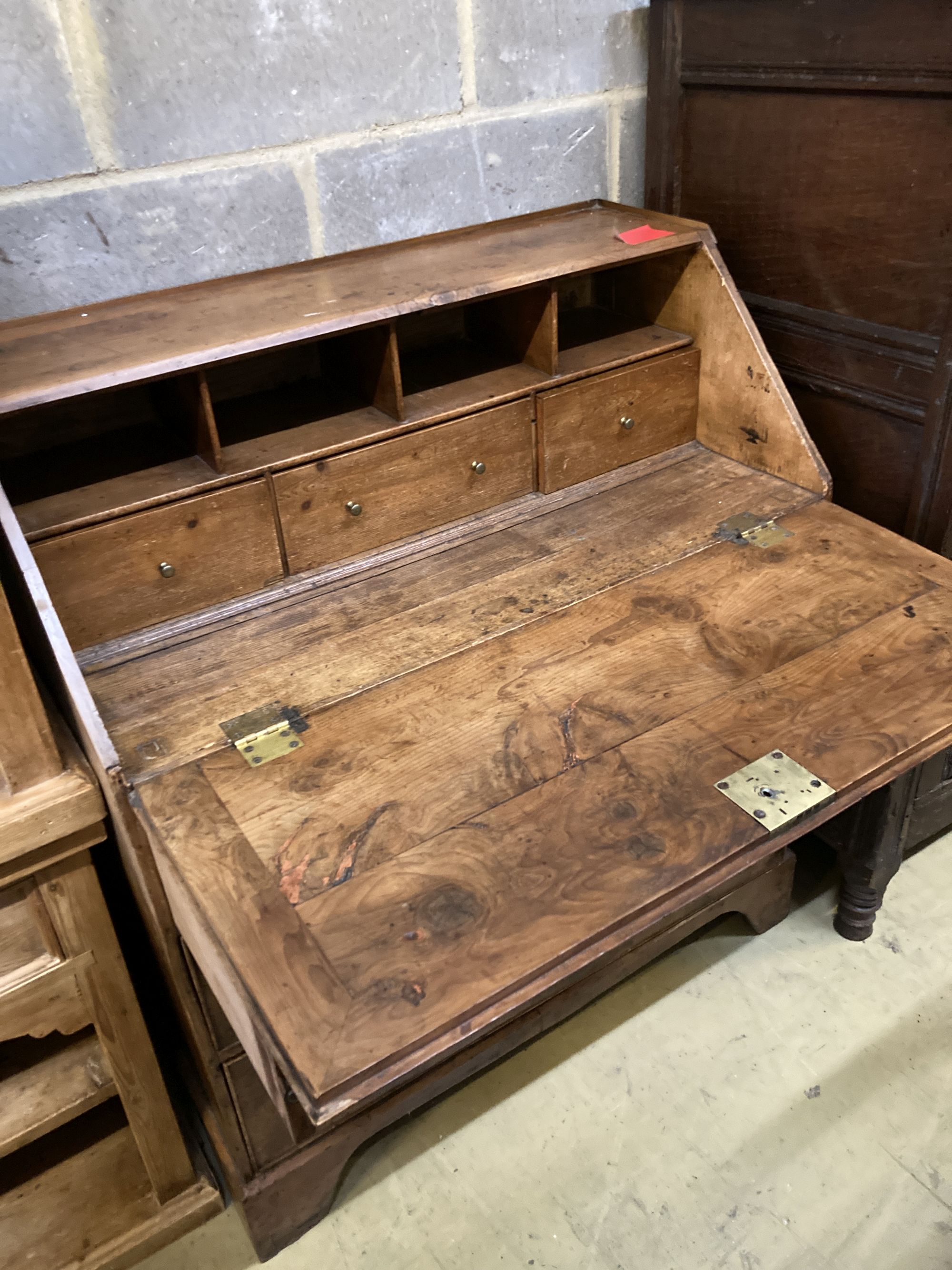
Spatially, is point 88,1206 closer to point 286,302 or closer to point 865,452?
point 286,302

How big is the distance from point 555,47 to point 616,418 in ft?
2.24

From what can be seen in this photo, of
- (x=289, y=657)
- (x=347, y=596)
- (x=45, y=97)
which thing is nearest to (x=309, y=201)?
(x=45, y=97)

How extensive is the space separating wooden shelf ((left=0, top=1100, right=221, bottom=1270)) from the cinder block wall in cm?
130

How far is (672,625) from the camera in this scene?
1.34m

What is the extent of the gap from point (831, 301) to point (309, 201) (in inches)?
35.1

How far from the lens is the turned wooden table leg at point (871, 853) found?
68.0 inches

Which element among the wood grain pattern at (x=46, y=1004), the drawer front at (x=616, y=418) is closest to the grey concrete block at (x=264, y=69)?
the drawer front at (x=616, y=418)

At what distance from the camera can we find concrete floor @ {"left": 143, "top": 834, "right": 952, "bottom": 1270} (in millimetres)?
1472

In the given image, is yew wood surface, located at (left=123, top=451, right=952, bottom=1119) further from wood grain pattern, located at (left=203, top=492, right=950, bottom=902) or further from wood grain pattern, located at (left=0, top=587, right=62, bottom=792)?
wood grain pattern, located at (left=0, top=587, right=62, bottom=792)

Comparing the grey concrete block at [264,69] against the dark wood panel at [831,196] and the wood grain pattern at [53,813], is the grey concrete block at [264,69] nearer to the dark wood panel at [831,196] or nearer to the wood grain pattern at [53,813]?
the dark wood panel at [831,196]

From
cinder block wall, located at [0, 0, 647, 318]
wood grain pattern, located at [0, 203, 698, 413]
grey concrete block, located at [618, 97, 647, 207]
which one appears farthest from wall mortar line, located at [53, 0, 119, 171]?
grey concrete block, located at [618, 97, 647, 207]

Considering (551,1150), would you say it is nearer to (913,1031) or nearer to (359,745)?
(913,1031)

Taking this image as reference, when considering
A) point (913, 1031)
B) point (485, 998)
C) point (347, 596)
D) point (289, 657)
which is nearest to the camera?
point (485, 998)

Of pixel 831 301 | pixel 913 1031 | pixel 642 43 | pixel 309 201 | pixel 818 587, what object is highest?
pixel 642 43
